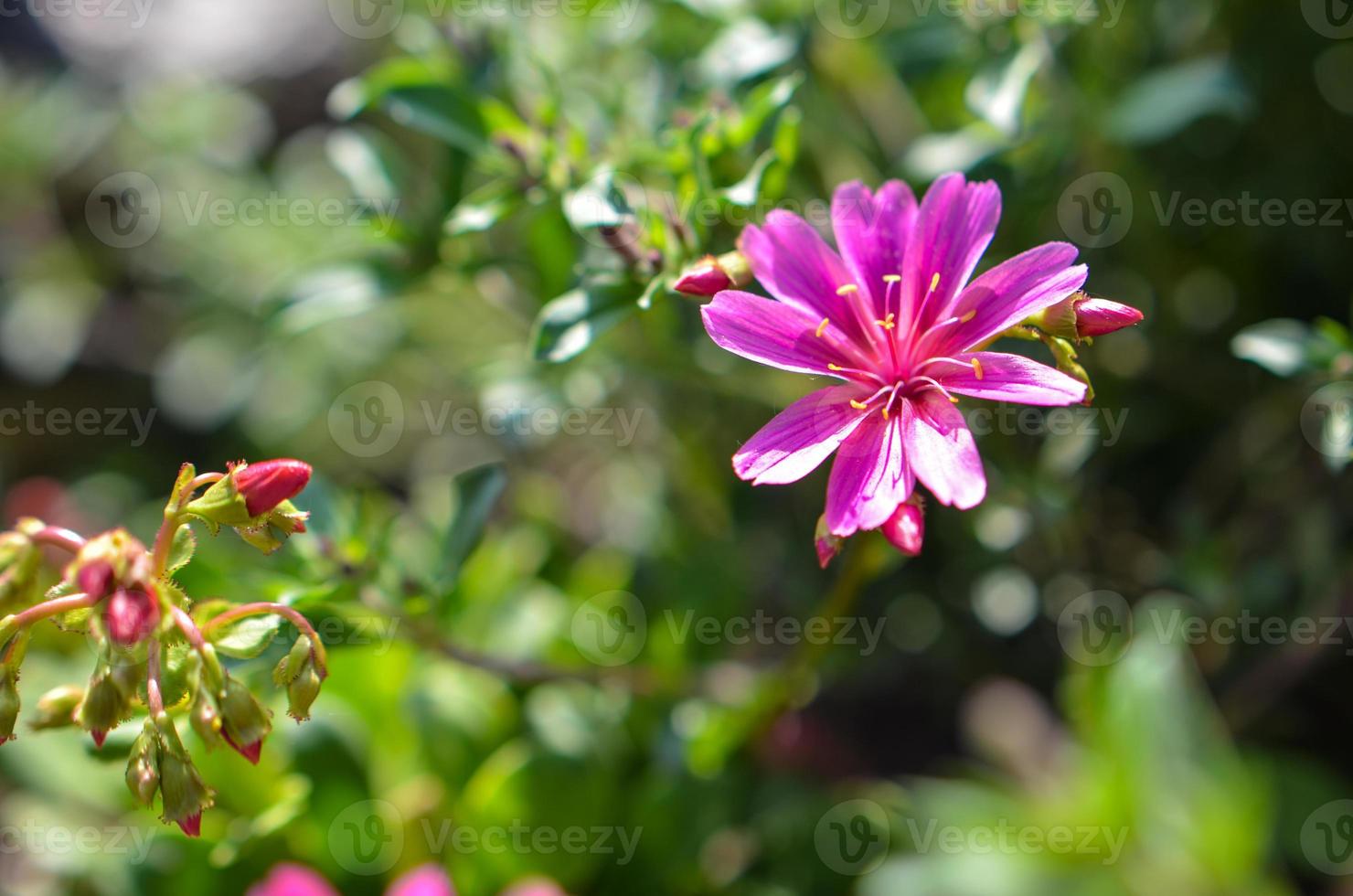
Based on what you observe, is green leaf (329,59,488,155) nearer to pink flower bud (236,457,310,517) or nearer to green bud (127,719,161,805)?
pink flower bud (236,457,310,517)

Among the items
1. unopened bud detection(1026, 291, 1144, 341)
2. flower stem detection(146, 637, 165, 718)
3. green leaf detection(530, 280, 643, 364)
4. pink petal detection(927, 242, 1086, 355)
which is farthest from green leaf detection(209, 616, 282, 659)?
unopened bud detection(1026, 291, 1144, 341)

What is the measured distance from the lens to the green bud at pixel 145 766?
1.50 metres

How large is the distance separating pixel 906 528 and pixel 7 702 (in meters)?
1.24

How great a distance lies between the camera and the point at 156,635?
59.3 inches

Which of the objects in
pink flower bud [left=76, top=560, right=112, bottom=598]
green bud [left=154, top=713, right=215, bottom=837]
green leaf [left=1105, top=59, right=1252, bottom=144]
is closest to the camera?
pink flower bud [left=76, top=560, right=112, bottom=598]

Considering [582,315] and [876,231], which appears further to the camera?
[582,315]

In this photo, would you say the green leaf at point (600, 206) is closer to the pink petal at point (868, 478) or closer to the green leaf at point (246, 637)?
the pink petal at point (868, 478)

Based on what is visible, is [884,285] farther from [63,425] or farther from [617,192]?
[63,425]

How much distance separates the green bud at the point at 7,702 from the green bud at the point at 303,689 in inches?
14.2

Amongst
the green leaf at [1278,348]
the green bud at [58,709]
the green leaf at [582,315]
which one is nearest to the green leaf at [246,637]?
the green bud at [58,709]

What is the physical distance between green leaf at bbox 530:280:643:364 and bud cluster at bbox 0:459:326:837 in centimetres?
48

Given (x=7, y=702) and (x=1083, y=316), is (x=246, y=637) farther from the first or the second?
(x=1083, y=316)

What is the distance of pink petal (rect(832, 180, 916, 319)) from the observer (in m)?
1.74

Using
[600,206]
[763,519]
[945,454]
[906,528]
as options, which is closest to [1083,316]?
[945,454]
